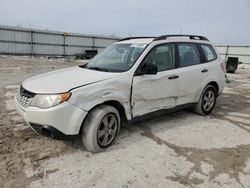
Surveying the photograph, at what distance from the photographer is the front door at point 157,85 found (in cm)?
401

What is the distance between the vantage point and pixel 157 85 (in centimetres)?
425

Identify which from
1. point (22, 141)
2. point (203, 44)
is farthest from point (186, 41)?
point (22, 141)

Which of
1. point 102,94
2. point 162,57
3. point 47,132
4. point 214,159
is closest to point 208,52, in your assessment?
point 162,57

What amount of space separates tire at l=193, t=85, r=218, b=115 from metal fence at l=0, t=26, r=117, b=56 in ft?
71.4

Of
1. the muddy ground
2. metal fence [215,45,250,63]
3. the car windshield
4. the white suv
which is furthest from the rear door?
metal fence [215,45,250,63]

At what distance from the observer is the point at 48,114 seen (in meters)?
3.13

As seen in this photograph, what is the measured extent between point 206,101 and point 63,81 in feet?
11.5

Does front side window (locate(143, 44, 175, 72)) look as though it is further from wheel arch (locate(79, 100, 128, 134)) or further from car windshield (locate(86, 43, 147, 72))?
wheel arch (locate(79, 100, 128, 134))

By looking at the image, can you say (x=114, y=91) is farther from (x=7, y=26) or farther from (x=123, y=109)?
(x=7, y=26)

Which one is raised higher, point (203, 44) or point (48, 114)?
point (203, 44)

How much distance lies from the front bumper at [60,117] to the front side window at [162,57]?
1550mm

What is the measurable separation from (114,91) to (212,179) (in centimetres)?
180

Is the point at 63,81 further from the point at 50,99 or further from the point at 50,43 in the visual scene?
the point at 50,43

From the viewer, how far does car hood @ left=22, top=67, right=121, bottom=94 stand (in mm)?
3311
